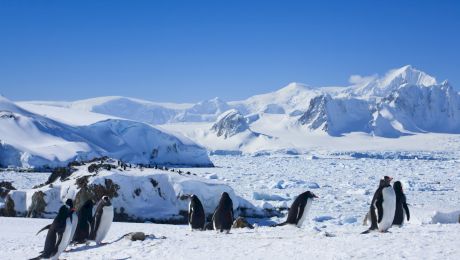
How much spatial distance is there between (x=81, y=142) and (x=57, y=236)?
3988cm

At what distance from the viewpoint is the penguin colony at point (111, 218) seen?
7082 mm

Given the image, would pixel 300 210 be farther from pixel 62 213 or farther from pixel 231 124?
pixel 231 124

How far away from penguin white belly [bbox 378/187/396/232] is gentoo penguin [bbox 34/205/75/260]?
4.31 meters

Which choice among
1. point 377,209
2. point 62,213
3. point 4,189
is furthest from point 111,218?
point 4,189

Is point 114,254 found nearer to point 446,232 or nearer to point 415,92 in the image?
point 446,232

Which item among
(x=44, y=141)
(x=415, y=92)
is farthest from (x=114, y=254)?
(x=415, y=92)

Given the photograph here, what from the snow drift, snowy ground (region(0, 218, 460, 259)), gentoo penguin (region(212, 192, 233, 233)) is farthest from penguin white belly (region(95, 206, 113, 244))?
the snow drift

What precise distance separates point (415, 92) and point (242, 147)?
78.6 m

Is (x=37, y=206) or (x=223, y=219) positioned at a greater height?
(x=223, y=219)

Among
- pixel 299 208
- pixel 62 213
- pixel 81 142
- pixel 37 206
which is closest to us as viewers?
pixel 62 213

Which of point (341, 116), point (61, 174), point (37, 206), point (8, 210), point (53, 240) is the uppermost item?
point (341, 116)

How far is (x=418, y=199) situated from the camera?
2070 cm

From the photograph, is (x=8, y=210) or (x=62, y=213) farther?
(x=8, y=210)

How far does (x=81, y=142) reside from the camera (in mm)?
45562
